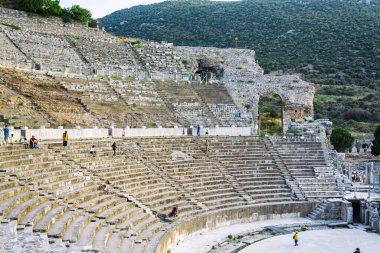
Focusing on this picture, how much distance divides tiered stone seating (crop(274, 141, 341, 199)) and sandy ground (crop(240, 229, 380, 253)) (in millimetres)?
3285

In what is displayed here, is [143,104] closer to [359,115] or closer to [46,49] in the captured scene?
[46,49]

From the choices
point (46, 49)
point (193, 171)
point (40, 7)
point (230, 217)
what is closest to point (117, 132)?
point (193, 171)

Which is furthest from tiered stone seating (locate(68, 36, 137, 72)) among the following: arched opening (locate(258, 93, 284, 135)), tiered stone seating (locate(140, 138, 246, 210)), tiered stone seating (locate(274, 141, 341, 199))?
tiered stone seating (locate(274, 141, 341, 199))

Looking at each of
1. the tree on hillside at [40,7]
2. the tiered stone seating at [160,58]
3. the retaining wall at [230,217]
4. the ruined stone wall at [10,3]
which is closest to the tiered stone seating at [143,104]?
the tiered stone seating at [160,58]

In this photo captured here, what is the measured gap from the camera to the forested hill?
62.1 metres

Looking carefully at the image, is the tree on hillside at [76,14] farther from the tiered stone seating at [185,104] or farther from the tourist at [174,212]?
the tourist at [174,212]

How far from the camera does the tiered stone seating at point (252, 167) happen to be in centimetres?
2314

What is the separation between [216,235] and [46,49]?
60.6ft

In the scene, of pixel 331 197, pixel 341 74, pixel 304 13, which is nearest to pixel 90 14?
pixel 331 197

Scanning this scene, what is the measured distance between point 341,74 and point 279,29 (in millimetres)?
12746

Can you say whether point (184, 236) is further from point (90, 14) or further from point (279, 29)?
point (279, 29)

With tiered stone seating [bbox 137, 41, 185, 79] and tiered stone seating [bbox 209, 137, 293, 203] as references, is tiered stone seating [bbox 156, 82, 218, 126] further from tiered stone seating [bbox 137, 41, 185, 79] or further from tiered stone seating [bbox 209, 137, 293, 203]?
tiered stone seating [bbox 209, 137, 293, 203]

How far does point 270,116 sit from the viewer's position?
150 ft

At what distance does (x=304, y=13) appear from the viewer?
7600cm
